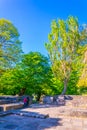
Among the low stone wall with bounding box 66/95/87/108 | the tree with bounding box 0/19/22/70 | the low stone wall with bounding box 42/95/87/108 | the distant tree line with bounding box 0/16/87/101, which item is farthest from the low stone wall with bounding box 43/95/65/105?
the tree with bounding box 0/19/22/70

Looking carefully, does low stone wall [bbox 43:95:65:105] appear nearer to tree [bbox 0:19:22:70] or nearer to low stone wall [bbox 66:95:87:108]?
low stone wall [bbox 66:95:87:108]

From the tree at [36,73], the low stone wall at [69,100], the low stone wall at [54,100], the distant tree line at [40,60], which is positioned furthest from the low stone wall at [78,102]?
the tree at [36,73]

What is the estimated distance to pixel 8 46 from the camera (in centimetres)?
2392

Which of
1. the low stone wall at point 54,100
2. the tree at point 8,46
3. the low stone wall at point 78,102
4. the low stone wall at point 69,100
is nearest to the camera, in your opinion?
the low stone wall at point 78,102

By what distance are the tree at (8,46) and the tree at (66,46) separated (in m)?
4.19

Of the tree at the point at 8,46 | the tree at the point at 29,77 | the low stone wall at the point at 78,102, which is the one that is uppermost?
the tree at the point at 8,46

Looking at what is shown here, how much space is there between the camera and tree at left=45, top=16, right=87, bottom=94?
24.6 meters

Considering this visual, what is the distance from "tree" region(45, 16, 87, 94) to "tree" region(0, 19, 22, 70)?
419 cm

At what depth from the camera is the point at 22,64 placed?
25.0m

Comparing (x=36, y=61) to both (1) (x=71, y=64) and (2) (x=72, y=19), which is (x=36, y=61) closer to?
(1) (x=71, y=64)

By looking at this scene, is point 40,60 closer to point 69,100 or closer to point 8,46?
point 8,46

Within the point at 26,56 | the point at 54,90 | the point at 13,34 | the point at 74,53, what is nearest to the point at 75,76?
the point at 54,90

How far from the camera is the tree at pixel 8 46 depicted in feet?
76.0

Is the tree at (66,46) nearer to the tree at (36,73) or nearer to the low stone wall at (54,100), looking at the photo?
the tree at (36,73)
